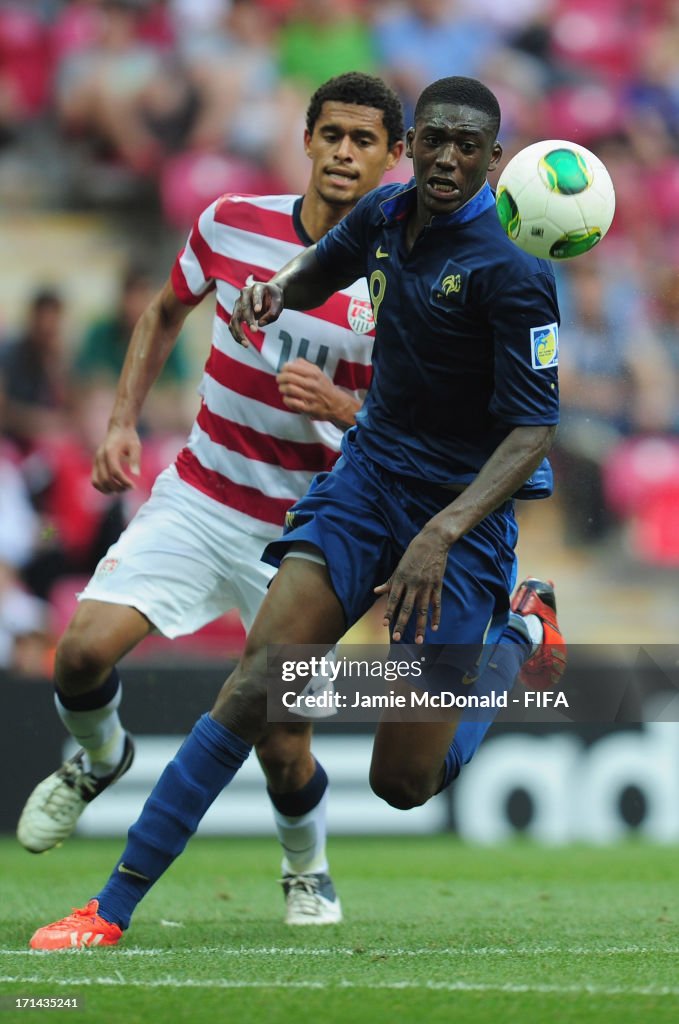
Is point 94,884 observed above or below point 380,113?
below

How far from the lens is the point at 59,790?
5871mm

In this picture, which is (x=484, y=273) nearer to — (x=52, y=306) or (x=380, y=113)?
(x=380, y=113)

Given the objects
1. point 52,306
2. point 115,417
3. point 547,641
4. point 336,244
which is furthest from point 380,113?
point 52,306

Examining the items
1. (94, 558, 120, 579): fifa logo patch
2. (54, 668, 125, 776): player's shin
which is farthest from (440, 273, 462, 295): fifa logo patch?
(54, 668, 125, 776): player's shin

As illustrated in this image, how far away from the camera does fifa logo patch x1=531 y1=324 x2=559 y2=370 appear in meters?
4.52

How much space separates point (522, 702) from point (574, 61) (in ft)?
22.8

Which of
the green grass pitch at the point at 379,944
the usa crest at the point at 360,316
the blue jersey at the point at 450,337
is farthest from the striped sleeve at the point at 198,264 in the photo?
the green grass pitch at the point at 379,944

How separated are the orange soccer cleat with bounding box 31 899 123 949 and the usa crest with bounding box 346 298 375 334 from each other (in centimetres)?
223

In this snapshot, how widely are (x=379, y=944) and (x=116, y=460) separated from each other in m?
1.90

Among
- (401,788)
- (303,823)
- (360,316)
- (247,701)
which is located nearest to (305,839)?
(303,823)

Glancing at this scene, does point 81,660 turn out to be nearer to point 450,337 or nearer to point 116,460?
point 116,460

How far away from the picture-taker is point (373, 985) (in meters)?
4.04

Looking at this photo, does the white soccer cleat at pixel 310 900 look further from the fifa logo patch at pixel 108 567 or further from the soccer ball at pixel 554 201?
the soccer ball at pixel 554 201

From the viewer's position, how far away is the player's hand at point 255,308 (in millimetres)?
5000
